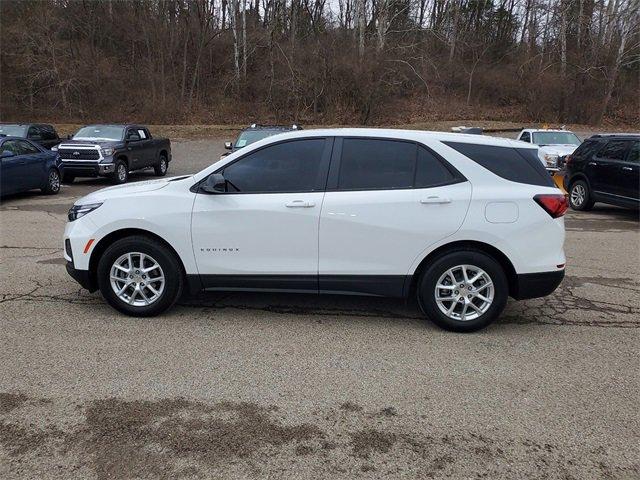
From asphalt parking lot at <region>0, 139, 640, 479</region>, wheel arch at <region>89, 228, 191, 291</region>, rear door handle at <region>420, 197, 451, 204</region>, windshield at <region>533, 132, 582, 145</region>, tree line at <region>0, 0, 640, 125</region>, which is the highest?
tree line at <region>0, 0, 640, 125</region>

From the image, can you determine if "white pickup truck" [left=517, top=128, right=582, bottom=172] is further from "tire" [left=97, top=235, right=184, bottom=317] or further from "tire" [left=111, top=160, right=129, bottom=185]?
"tire" [left=97, top=235, right=184, bottom=317]

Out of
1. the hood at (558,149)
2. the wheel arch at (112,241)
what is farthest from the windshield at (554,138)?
the wheel arch at (112,241)

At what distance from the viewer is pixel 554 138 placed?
17.7m

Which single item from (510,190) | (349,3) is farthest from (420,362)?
(349,3)

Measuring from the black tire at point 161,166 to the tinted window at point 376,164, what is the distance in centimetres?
1615

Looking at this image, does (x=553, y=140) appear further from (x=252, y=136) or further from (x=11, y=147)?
(x=11, y=147)

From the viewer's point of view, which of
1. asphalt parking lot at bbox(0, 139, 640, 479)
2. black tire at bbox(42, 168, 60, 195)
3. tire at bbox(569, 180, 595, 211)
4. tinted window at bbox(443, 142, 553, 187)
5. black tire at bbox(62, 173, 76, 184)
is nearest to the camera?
asphalt parking lot at bbox(0, 139, 640, 479)

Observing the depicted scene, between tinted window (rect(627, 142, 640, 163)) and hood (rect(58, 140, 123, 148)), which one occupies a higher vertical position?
tinted window (rect(627, 142, 640, 163))

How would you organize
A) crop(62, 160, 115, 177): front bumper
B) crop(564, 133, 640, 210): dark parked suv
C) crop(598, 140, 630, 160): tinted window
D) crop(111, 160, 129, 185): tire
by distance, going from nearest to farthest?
crop(564, 133, 640, 210): dark parked suv → crop(598, 140, 630, 160): tinted window → crop(62, 160, 115, 177): front bumper → crop(111, 160, 129, 185): tire

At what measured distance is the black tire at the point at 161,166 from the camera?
19.9 meters

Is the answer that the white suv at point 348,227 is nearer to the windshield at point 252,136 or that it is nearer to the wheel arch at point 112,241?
the wheel arch at point 112,241

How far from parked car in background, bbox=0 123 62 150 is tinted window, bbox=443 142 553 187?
55.3 feet

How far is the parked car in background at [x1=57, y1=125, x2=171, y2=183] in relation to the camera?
16391 mm

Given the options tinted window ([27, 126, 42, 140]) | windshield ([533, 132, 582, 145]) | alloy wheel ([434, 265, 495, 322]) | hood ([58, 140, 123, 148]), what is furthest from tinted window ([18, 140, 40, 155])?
windshield ([533, 132, 582, 145])
